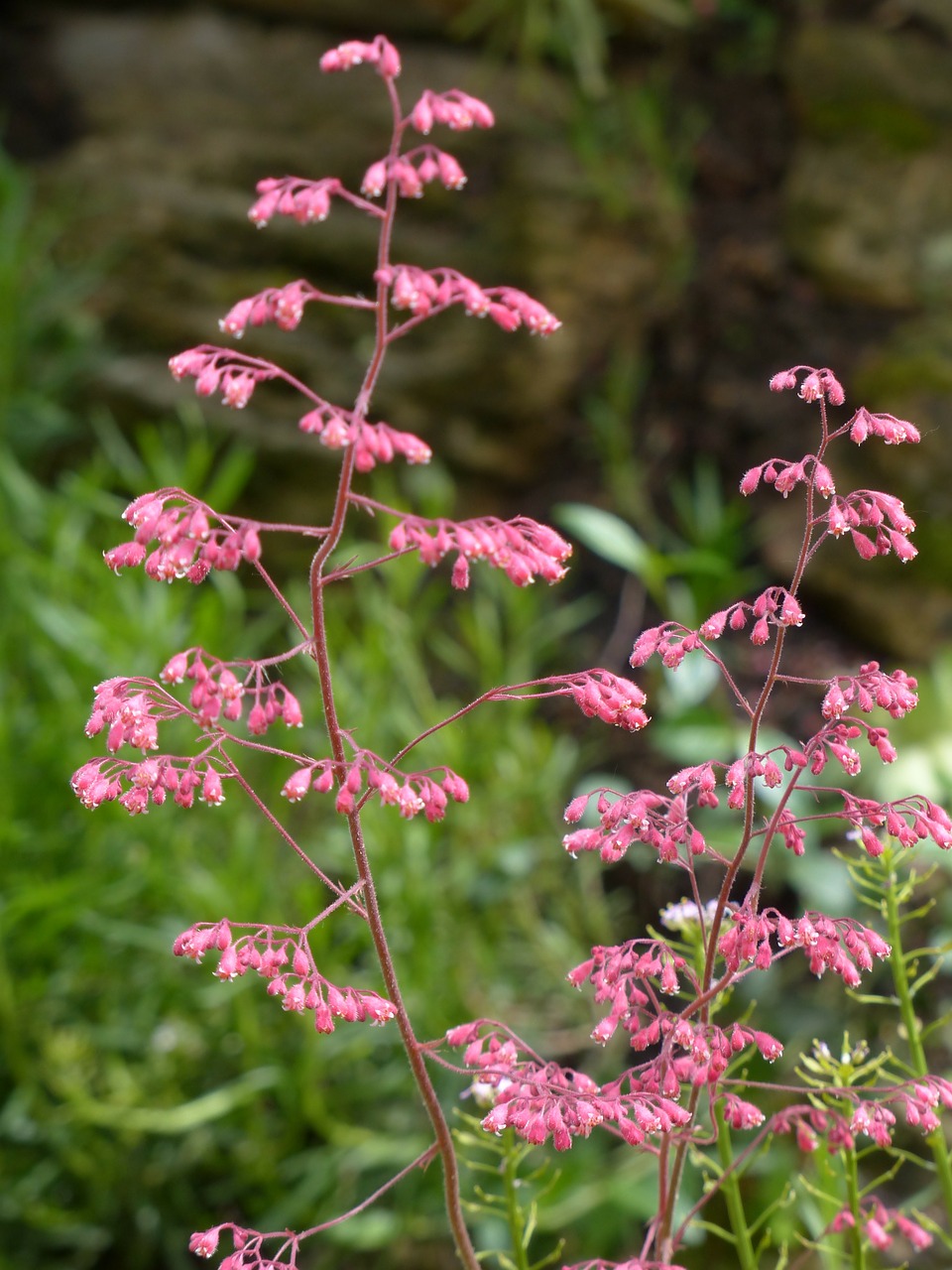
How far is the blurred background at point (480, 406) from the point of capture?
2.44m

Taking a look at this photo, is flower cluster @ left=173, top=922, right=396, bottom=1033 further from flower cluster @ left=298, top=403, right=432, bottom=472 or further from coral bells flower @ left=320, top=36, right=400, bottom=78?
coral bells flower @ left=320, top=36, right=400, bottom=78

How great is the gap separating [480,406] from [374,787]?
9.83ft

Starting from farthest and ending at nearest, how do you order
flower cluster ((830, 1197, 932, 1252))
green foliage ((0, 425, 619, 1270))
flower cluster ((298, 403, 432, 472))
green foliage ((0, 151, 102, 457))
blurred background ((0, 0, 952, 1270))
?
green foliage ((0, 151, 102, 457)) → blurred background ((0, 0, 952, 1270)) → green foliage ((0, 425, 619, 1270)) → flower cluster ((830, 1197, 932, 1252)) → flower cluster ((298, 403, 432, 472))

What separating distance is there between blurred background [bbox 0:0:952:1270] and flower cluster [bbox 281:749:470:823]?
1605 millimetres

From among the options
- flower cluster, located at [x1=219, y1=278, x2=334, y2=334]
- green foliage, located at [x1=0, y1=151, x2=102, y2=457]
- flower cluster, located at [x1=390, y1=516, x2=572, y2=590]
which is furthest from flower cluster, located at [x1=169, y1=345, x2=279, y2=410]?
green foliage, located at [x1=0, y1=151, x2=102, y2=457]

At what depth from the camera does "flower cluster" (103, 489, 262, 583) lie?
0.72m

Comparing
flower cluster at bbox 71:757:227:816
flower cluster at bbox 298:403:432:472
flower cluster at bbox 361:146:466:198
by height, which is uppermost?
flower cluster at bbox 361:146:466:198

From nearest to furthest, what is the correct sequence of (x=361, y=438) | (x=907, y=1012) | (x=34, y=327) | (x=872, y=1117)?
1. (x=361, y=438)
2. (x=872, y=1117)
3. (x=907, y=1012)
4. (x=34, y=327)

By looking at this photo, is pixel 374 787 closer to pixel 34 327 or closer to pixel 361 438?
pixel 361 438

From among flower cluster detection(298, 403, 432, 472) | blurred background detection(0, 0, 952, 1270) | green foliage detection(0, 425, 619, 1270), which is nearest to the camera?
flower cluster detection(298, 403, 432, 472)

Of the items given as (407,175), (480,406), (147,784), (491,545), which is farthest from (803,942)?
(480,406)

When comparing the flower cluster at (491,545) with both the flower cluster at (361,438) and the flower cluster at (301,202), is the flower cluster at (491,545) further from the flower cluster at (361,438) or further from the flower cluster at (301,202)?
the flower cluster at (301,202)

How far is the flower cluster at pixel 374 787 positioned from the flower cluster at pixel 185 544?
135 mm

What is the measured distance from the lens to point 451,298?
0.76 metres
